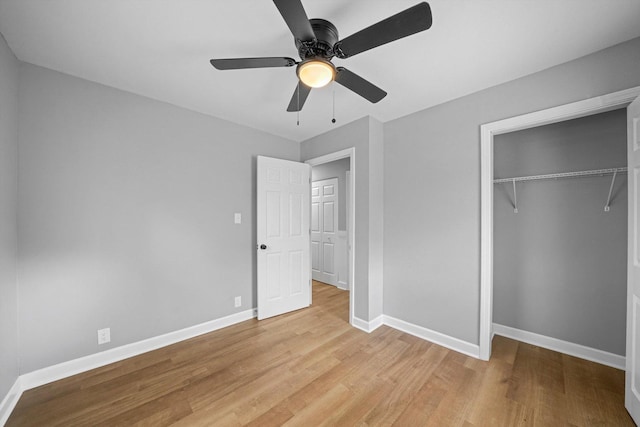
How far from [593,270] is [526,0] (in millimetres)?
2349

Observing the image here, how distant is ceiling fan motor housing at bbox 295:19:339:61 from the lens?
1.38 meters

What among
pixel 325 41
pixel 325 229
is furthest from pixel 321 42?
pixel 325 229

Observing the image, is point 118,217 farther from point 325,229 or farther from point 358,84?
point 325,229

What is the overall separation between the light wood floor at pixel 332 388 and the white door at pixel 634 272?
194 millimetres

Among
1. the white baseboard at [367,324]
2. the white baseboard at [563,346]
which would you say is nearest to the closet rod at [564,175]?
the white baseboard at [563,346]

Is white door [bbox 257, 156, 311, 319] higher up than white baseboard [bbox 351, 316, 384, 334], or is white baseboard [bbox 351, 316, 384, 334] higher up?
white door [bbox 257, 156, 311, 319]

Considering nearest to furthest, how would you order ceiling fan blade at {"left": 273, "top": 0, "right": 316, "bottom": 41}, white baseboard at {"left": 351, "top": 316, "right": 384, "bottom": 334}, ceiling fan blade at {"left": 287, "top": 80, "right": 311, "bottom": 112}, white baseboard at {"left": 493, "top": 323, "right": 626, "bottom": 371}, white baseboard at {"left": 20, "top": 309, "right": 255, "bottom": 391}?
ceiling fan blade at {"left": 273, "top": 0, "right": 316, "bottom": 41}
ceiling fan blade at {"left": 287, "top": 80, "right": 311, "bottom": 112}
white baseboard at {"left": 20, "top": 309, "right": 255, "bottom": 391}
white baseboard at {"left": 493, "top": 323, "right": 626, "bottom": 371}
white baseboard at {"left": 351, "top": 316, "right": 384, "bottom": 334}

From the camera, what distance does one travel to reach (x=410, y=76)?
6.82 feet

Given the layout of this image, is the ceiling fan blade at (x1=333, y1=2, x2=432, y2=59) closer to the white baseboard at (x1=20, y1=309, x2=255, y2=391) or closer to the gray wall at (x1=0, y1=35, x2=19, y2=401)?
the gray wall at (x1=0, y1=35, x2=19, y2=401)

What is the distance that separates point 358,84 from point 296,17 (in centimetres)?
64

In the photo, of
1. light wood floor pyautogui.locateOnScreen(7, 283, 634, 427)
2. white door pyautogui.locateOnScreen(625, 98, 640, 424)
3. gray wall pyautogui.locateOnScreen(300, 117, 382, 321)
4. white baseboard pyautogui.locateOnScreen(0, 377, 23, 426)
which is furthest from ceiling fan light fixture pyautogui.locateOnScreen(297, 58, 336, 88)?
white baseboard pyautogui.locateOnScreen(0, 377, 23, 426)

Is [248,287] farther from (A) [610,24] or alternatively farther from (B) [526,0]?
(A) [610,24]

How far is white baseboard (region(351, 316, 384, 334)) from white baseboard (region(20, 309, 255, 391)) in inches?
57.5

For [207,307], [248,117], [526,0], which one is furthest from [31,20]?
[526,0]
